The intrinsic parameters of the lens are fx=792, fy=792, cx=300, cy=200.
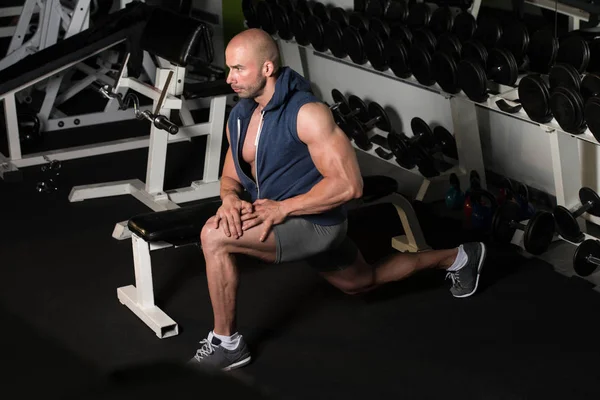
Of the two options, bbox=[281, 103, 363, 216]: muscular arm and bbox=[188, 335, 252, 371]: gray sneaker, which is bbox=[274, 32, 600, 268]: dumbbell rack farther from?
bbox=[188, 335, 252, 371]: gray sneaker

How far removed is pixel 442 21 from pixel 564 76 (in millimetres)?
956

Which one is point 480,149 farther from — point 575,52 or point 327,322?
point 327,322

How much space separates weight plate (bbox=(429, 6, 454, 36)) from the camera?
11.9ft

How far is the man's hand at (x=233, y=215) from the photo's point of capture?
2234 mm

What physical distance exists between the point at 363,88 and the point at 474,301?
211cm

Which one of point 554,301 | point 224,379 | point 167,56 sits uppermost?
point 224,379

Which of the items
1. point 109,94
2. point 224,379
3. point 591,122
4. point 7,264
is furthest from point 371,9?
point 224,379

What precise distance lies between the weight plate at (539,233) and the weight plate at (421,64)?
835 mm

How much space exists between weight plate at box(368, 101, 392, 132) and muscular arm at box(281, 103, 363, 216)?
1.82 metres

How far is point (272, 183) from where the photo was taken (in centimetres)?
237

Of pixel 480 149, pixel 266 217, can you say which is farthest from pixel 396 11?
pixel 266 217

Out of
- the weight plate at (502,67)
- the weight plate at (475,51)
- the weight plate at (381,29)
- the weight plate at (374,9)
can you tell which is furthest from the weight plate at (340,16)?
the weight plate at (502,67)

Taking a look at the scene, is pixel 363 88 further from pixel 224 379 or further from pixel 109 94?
pixel 224 379

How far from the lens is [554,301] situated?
2.81 meters
